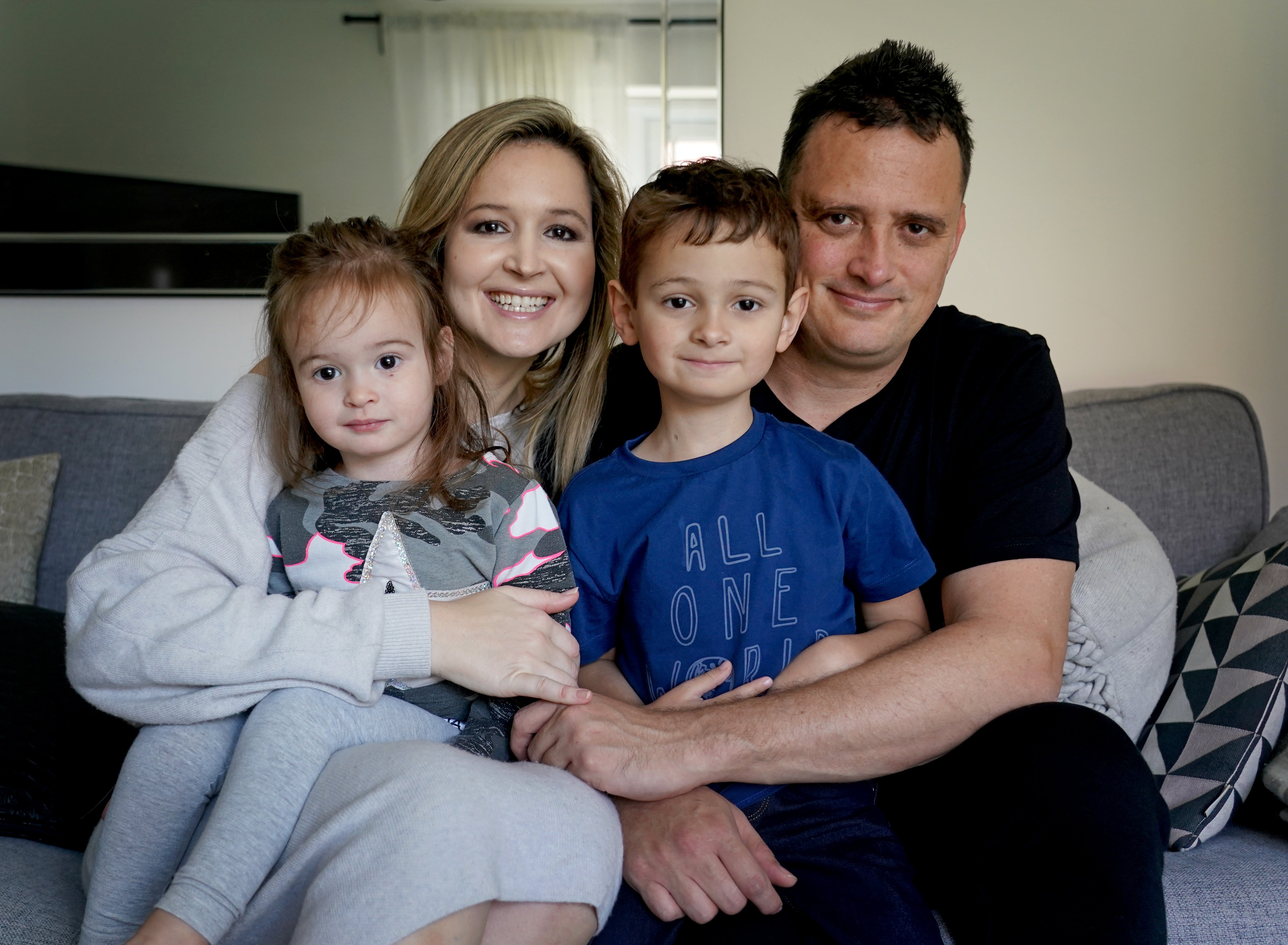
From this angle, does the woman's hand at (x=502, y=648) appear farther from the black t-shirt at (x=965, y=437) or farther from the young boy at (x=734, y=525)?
the black t-shirt at (x=965, y=437)

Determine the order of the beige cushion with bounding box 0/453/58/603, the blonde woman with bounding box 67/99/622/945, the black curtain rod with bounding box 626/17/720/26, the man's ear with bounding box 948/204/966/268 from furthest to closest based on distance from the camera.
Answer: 1. the black curtain rod with bounding box 626/17/720/26
2. the beige cushion with bounding box 0/453/58/603
3. the man's ear with bounding box 948/204/966/268
4. the blonde woman with bounding box 67/99/622/945

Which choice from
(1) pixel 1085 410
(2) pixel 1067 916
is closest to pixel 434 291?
(2) pixel 1067 916

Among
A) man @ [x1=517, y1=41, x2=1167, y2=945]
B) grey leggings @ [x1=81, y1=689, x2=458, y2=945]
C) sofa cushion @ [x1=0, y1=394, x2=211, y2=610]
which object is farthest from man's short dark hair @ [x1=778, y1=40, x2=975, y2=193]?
sofa cushion @ [x1=0, y1=394, x2=211, y2=610]

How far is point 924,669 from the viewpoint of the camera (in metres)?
1.24

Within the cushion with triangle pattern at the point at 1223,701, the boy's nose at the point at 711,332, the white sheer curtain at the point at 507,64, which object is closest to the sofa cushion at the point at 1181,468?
the cushion with triangle pattern at the point at 1223,701

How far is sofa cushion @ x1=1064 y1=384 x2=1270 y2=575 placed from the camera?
77.7 inches

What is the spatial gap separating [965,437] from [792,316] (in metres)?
0.34

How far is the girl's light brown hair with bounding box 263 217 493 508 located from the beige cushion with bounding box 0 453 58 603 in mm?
915

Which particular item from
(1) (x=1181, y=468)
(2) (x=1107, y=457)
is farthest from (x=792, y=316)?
(1) (x=1181, y=468)

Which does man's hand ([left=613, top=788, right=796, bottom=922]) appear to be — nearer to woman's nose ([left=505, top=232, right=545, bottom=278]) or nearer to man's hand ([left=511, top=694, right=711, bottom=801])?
man's hand ([left=511, top=694, right=711, bottom=801])

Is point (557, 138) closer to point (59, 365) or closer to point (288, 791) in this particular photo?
point (288, 791)

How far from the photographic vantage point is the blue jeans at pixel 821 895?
112 cm

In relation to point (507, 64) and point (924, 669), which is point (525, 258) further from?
point (507, 64)

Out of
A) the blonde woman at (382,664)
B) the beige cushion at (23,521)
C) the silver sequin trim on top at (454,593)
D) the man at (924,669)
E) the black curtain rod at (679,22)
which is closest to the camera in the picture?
the blonde woman at (382,664)
